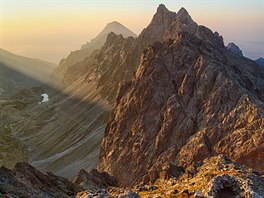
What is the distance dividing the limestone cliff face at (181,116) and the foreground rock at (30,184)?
30632mm

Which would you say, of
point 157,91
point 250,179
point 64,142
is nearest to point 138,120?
point 157,91

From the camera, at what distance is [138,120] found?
4734 inches

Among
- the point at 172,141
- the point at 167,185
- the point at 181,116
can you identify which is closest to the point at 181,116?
the point at 181,116

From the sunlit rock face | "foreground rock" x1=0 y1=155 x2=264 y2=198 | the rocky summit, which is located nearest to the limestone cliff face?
the sunlit rock face

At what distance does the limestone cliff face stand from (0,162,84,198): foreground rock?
30.6 metres

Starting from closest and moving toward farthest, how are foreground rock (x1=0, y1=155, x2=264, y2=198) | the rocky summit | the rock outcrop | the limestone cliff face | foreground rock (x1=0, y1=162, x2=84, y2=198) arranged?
foreground rock (x1=0, y1=155, x2=264, y2=198) < foreground rock (x1=0, y1=162, x2=84, y2=198) < the rocky summit < the rock outcrop < the limestone cliff face

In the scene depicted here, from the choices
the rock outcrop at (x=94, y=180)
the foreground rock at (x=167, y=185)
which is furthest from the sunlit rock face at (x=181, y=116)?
the foreground rock at (x=167, y=185)

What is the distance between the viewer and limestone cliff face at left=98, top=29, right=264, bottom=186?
87.8 meters

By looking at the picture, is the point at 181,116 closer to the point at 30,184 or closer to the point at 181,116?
the point at 181,116

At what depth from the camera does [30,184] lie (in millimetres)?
55156

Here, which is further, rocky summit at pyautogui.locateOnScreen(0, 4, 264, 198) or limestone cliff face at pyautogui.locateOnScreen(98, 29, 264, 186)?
limestone cliff face at pyautogui.locateOnScreen(98, 29, 264, 186)

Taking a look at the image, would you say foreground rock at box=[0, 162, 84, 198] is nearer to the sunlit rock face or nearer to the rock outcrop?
the rock outcrop

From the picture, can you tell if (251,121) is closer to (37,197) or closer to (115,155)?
(115,155)

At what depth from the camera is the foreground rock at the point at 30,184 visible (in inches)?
1893
